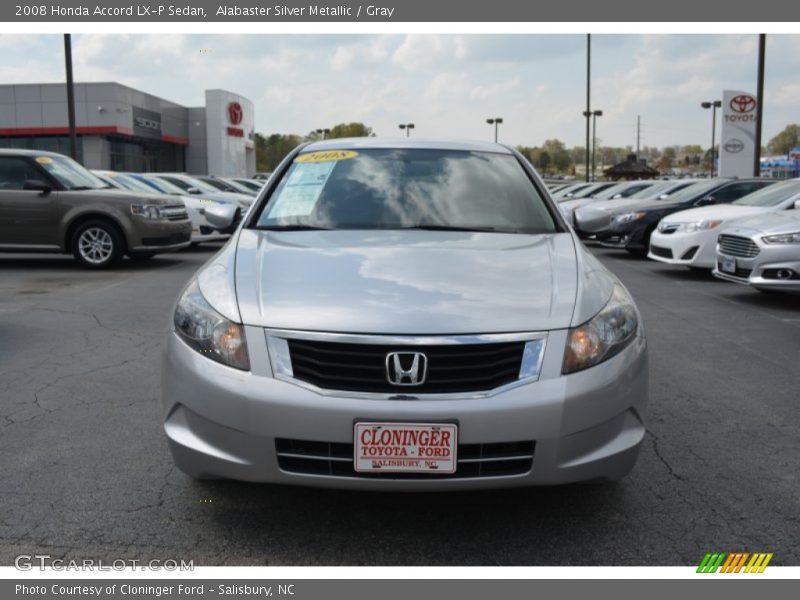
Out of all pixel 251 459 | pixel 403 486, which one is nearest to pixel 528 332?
pixel 403 486

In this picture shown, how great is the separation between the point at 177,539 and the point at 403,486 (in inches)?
34.5

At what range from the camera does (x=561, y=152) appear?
5546 inches

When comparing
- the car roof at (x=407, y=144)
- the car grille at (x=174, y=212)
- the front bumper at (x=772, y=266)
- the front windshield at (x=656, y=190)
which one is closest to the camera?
the car roof at (x=407, y=144)

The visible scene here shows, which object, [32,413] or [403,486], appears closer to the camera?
[403,486]

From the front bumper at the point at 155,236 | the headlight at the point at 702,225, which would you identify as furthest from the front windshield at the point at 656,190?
the front bumper at the point at 155,236

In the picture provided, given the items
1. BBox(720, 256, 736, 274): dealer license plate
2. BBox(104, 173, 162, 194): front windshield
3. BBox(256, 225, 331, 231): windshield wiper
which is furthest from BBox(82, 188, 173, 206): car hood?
BBox(256, 225, 331, 231): windshield wiper

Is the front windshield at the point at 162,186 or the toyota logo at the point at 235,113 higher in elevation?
the toyota logo at the point at 235,113

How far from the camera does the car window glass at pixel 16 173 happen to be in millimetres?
11359

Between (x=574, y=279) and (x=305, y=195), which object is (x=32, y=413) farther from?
(x=574, y=279)

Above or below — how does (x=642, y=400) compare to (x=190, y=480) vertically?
above

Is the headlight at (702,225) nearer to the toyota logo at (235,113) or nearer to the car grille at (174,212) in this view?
the car grille at (174,212)

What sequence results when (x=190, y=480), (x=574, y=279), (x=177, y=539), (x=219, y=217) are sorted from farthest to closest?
1. (x=219, y=217)
2. (x=190, y=480)
3. (x=574, y=279)
4. (x=177, y=539)

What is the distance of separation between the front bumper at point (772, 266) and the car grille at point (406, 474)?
646 centimetres

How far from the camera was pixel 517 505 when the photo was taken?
3145 mm
